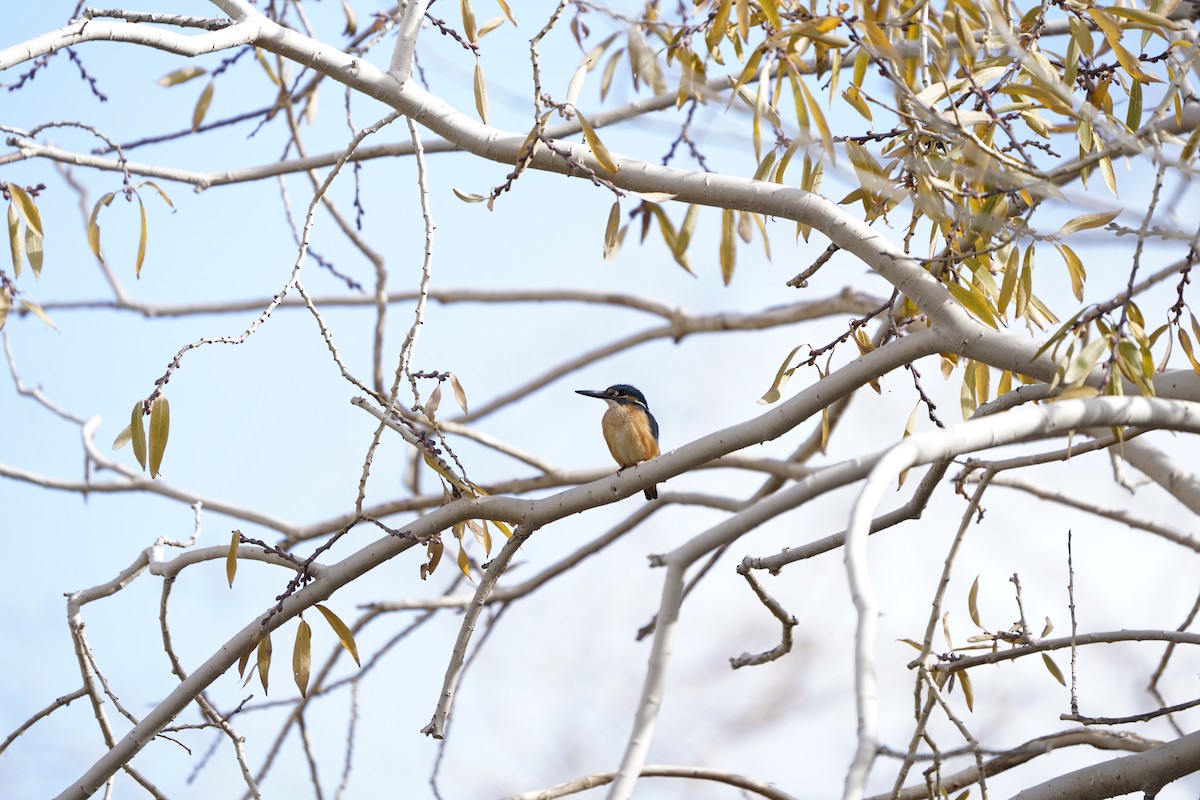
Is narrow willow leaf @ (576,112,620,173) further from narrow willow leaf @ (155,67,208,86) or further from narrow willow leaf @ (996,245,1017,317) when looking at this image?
narrow willow leaf @ (155,67,208,86)

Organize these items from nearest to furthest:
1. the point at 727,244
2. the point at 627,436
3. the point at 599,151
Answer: the point at 599,151, the point at 727,244, the point at 627,436

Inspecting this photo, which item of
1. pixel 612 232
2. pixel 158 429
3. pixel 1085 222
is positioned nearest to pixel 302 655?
pixel 158 429

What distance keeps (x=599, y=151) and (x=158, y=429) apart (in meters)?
1.09

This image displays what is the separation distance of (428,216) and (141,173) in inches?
57.3

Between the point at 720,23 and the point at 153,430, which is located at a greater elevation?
the point at 720,23

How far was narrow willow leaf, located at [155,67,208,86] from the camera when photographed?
4293mm

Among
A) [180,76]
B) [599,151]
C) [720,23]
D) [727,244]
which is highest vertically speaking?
[180,76]

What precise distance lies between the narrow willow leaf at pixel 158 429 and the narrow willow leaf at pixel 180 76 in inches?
89.9

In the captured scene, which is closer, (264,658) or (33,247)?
(264,658)

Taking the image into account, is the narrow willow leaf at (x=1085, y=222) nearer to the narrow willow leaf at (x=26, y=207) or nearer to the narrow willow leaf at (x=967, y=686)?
the narrow willow leaf at (x=967, y=686)

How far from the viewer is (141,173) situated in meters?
3.64

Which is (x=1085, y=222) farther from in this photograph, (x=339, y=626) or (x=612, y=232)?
(x=339, y=626)

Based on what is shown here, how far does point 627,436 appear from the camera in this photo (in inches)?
195

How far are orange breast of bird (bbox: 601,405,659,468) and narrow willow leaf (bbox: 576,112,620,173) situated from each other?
257 cm
